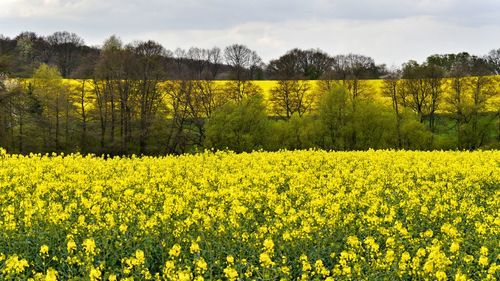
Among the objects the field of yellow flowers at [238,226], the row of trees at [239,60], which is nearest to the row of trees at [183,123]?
the row of trees at [239,60]

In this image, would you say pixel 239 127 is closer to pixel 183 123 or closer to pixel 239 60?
pixel 183 123

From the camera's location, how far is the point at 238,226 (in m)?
7.21

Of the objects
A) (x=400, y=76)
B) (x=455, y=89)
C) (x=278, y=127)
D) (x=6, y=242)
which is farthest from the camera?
(x=400, y=76)

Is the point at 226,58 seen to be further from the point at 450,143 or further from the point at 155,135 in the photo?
the point at 450,143

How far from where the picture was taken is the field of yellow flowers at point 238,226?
5922 millimetres

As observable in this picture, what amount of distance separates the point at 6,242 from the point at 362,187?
677cm

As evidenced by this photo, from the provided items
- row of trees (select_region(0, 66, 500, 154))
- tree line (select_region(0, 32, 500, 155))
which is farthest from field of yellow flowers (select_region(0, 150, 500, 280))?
row of trees (select_region(0, 66, 500, 154))

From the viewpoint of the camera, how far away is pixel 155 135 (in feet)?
151

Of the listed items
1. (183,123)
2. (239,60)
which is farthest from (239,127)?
(239,60)

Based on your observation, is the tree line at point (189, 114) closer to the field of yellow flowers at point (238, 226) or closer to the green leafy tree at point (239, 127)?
the green leafy tree at point (239, 127)

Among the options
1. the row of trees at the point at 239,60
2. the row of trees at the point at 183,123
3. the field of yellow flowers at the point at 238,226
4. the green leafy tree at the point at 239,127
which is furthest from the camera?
the row of trees at the point at 239,60

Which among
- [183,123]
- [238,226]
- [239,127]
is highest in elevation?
[238,226]

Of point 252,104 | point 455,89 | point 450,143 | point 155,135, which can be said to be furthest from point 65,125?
point 455,89

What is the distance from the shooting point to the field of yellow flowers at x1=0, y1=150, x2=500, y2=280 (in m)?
5.92
